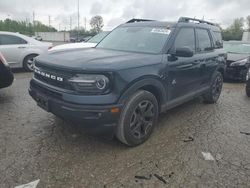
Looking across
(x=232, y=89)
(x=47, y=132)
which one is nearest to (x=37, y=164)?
(x=47, y=132)

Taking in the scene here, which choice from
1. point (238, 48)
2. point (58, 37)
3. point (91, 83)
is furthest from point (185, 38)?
point (58, 37)

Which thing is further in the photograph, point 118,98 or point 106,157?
point 106,157

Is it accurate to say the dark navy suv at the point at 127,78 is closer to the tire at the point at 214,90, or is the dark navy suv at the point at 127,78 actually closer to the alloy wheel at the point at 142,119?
the alloy wheel at the point at 142,119

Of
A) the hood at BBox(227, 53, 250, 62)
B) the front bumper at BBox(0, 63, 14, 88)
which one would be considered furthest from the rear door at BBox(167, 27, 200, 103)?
the hood at BBox(227, 53, 250, 62)

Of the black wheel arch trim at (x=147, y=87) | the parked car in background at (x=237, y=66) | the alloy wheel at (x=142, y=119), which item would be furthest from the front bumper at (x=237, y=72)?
the alloy wheel at (x=142, y=119)

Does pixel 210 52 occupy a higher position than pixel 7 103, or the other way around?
pixel 210 52

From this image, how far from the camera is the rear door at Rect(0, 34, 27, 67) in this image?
27.7 ft

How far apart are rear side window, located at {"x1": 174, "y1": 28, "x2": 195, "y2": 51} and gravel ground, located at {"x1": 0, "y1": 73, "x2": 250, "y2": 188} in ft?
4.57

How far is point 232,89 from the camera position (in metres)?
7.39

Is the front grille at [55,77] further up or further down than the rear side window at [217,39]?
further down

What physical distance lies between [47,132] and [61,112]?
1011mm

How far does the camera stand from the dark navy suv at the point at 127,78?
9.39 ft

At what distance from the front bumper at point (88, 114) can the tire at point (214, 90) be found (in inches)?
125

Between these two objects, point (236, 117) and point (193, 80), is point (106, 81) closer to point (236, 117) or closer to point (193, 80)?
point (193, 80)
